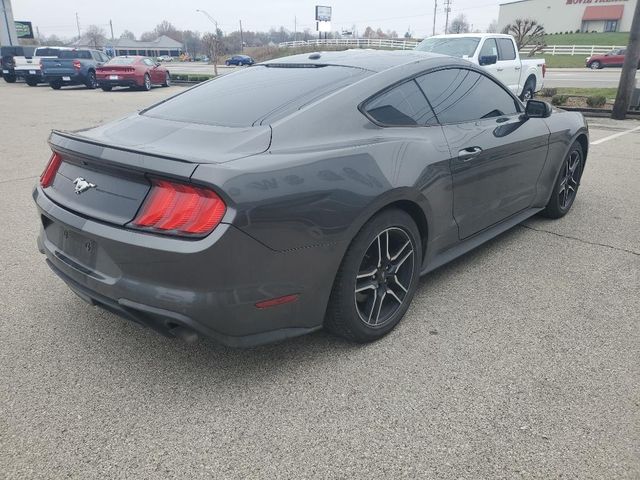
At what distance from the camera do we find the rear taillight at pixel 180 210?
6.86 feet

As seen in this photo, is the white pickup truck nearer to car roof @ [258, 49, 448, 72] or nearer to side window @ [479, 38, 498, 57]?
side window @ [479, 38, 498, 57]

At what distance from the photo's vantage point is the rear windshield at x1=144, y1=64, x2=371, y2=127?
2.68 m

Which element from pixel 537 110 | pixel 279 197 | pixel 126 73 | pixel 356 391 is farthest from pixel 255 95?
pixel 126 73

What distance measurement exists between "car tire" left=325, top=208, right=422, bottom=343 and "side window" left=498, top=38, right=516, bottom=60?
10.4 metres

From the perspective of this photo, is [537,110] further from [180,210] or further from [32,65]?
[32,65]

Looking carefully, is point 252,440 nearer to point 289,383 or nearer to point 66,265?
point 289,383

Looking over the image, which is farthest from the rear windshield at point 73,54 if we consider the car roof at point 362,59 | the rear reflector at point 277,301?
the rear reflector at point 277,301

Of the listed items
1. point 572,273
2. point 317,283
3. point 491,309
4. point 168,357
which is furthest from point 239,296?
point 572,273

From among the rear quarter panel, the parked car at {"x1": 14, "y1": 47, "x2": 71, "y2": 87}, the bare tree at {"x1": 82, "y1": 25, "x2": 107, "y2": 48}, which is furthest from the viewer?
the bare tree at {"x1": 82, "y1": 25, "x2": 107, "y2": 48}

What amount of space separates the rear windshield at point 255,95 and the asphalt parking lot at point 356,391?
124 centimetres

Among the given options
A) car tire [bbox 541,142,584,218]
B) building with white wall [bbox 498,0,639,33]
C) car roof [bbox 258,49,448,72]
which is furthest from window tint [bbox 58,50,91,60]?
building with white wall [bbox 498,0,639,33]

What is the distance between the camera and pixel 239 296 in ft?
7.16

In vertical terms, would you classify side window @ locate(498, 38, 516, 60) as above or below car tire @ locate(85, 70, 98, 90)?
above

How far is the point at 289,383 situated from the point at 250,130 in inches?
48.9
